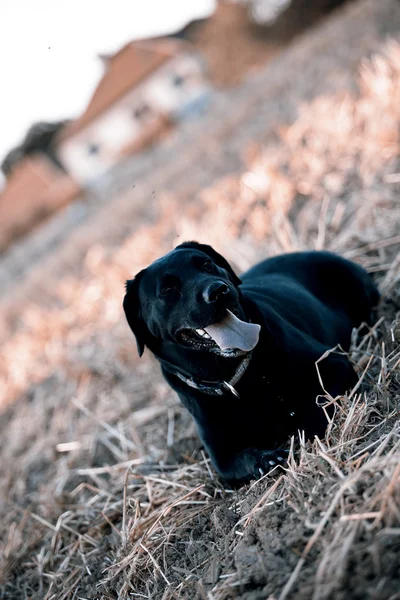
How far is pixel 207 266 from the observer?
2.79m

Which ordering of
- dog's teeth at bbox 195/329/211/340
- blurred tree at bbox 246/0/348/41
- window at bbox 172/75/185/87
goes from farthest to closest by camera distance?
1. window at bbox 172/75/185/87
2. blurred tree at bbox 246/0/348/41
3. dog's teeth at bbox 195/329/211/340

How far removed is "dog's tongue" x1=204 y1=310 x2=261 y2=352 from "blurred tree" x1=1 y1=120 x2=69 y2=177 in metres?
50.4

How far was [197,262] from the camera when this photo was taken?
278cm

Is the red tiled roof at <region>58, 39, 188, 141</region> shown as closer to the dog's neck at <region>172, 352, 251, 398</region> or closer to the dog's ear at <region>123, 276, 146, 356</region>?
the dog's ear at <region>123, 276, 146, 356</region>

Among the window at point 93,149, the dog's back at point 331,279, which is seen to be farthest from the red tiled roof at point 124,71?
the dog's back at point 331,279

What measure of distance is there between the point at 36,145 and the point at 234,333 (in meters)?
53.7

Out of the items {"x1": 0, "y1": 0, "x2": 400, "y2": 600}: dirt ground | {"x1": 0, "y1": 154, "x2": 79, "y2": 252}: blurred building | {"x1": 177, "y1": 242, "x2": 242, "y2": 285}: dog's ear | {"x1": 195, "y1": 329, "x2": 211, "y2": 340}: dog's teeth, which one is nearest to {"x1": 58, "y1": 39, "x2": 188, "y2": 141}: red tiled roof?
{"x1": 0, "y1": 154, "x2": 79, "y2": 252}: blurred building

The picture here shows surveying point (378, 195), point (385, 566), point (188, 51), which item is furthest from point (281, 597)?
point (188, 51)

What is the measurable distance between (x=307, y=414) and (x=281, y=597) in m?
1.15

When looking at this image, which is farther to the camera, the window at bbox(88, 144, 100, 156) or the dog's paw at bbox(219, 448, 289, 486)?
the window at bbox(88, 144, 100, 156)

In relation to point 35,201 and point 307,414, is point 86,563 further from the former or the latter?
point 35,201

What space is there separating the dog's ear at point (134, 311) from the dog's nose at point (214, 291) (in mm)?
587

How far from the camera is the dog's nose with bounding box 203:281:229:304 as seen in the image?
8.11 ft

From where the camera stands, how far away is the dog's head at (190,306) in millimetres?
2498
